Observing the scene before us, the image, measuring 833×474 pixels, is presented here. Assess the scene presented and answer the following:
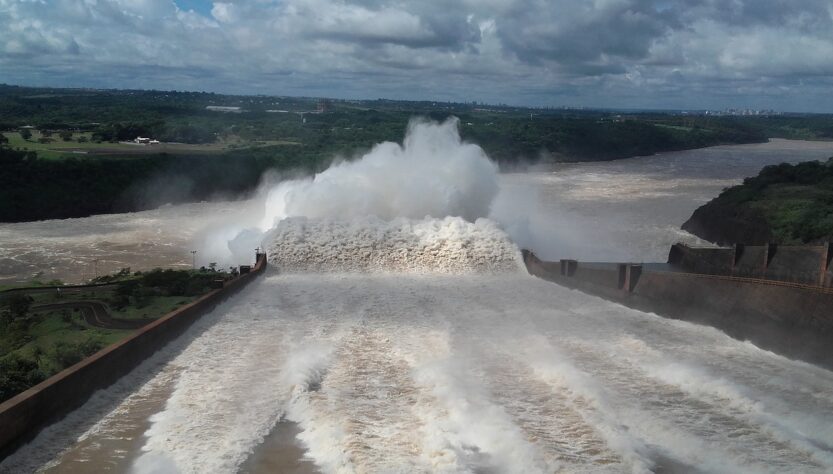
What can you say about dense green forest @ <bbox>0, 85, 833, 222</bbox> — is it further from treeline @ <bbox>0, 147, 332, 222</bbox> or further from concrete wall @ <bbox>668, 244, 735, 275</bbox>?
concrete wall @ <bbox>668, 244, 735, 275</bbox>

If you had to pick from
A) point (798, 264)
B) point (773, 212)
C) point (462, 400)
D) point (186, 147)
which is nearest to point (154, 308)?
point (462, 400)

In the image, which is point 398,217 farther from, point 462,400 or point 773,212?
point 773,212

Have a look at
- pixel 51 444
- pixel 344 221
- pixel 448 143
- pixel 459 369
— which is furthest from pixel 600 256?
pixel 51 444

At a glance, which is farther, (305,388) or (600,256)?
(600,256)

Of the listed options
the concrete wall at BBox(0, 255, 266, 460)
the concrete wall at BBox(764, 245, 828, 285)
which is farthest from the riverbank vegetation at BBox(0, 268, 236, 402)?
the concrete wall at BBox(764, 245, 828, 285)

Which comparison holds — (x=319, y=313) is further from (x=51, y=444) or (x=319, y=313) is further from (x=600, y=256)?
(x=600, y=256)

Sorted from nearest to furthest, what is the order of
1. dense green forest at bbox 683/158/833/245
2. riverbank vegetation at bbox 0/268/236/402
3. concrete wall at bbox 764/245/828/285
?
1. riverbank vegetation at bbox 0/268/236/402
2. concrete wall at bbox 764/245/828/285
3. dense green forest at bbox 683/158/833/245
